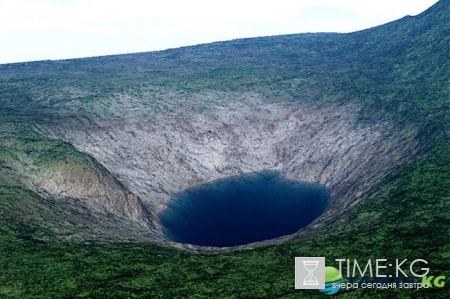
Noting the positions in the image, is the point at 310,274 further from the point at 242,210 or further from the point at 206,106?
the point at 206,106

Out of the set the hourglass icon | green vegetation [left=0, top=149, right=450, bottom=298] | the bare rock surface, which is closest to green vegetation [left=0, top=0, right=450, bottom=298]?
green vegetation [left=0, top=149, right=450, bottom=298]

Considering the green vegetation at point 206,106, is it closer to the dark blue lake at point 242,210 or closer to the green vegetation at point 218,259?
the green vegetation at point 218,259

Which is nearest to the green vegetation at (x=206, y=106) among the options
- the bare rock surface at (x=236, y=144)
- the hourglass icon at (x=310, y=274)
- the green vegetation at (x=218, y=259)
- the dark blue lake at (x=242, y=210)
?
the green vegetation at (x=218, y=259)

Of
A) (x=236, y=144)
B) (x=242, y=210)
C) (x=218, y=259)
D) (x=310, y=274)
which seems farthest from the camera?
(x=236, y=144)

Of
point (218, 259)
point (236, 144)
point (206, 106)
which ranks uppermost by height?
point (206, 106)

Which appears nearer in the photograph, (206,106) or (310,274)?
(310,274)

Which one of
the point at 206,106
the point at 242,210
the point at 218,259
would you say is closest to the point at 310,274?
the point at 218,259
